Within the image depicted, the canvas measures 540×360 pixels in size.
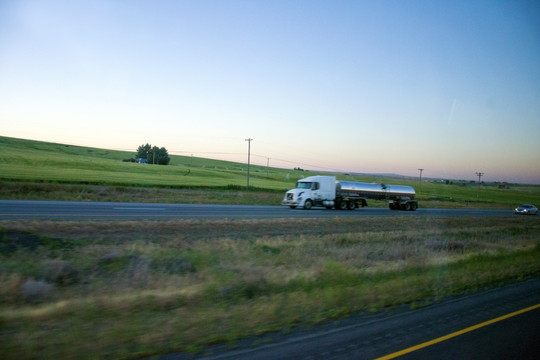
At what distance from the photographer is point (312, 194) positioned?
4072 centimetres

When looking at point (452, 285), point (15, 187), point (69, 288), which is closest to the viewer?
point (69, 288)

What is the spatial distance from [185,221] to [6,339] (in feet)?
57.1

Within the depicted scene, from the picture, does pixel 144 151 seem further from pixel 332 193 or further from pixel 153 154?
pixel 332 193

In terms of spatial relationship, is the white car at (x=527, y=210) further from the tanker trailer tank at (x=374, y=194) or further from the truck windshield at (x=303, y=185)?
A: the truck windshield at (x=303, y=185)

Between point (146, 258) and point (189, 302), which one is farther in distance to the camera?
point (146, 258)

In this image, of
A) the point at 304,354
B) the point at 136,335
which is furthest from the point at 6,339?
the point at 304,354

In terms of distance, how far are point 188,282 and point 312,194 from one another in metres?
31.7

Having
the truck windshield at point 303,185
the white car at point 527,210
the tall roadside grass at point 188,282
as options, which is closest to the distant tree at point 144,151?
the truck windshield at point 303,185

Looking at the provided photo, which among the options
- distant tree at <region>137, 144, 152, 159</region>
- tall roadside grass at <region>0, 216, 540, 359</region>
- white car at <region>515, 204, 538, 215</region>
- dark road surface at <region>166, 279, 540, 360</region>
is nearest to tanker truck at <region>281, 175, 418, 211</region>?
white car at <region>515, 204, 538, 215</region>

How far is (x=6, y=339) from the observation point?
5.58 meters

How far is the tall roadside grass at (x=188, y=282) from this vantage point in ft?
19.7

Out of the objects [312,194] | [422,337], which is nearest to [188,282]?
[422,337]

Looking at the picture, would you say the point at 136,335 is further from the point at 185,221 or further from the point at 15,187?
the point at 15,187

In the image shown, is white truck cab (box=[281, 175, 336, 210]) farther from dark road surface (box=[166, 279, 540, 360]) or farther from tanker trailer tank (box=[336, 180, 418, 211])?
dark road surface (box=[166, 279, 540, 360])
